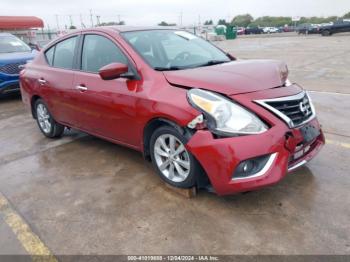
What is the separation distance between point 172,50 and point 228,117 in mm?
1437

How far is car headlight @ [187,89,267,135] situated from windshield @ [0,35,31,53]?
325 inches

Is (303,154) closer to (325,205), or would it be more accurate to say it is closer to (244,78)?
(325,205)

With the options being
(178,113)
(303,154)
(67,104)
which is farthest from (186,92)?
(67,104)

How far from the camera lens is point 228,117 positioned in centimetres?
294

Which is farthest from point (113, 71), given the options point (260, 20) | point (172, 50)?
point (260, 20)

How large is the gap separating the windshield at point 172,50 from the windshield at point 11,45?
6798 millimetres

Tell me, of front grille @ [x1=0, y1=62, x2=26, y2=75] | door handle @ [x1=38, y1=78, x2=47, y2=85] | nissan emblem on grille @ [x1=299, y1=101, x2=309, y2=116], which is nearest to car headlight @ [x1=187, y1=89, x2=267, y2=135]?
nissan emblem on grille @ [x1=299, y1=101, x2=309, y2=116]

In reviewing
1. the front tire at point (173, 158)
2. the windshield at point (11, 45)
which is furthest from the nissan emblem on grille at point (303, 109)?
the windshield at point (11, 45)

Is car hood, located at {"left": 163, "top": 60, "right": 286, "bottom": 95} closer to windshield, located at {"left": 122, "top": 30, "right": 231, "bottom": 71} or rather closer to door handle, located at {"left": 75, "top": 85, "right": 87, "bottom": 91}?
windshield, located at {"left": 122, "top": 30, "right": 231, "bottom": 71}

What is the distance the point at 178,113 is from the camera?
312cm

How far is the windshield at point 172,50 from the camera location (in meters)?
3.75

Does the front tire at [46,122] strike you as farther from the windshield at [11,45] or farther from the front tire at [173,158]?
the windshield at [11,45]

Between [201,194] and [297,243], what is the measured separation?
1.05 m

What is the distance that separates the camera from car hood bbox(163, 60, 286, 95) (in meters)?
3.09
